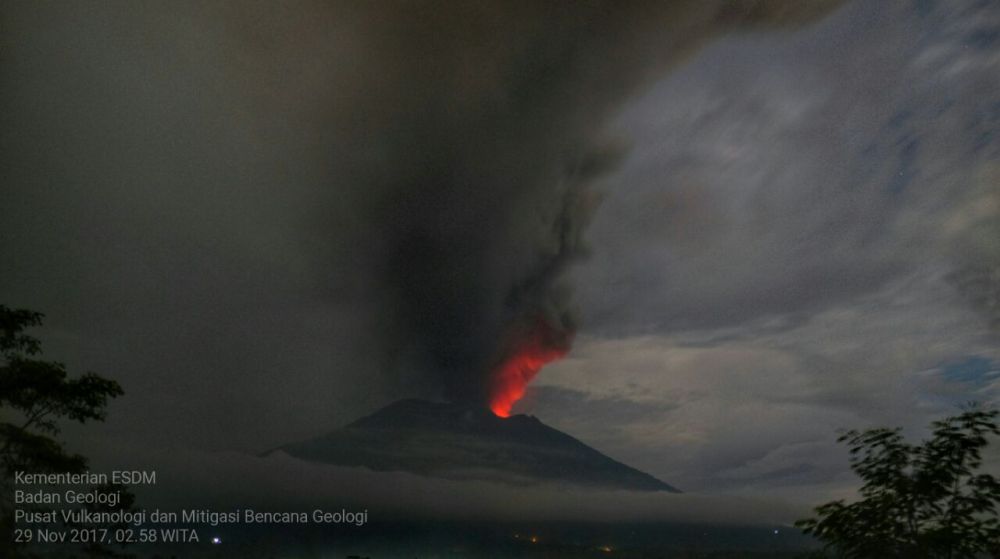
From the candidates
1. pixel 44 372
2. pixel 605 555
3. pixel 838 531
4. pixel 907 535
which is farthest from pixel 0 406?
pixel 605 555

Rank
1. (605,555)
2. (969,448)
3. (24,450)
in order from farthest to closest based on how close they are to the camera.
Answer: (605,555), (24,450), (969,448)

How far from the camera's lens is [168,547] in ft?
461

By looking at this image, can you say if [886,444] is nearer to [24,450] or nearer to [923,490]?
[923,490]

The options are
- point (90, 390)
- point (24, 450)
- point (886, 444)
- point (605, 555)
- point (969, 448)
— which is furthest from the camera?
point (605, 555)

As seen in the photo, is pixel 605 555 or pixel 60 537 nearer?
pixel 60 537

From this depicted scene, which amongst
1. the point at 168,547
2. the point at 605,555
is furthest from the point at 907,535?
the point at 605,555

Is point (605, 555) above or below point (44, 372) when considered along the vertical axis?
below

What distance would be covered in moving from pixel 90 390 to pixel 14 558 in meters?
3.60

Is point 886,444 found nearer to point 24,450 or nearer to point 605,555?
point 24,450

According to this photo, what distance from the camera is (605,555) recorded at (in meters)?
174

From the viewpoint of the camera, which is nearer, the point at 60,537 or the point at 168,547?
the point at 60,537

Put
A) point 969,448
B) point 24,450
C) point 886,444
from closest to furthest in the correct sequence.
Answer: point 969,448
point 886,444
point 24,450

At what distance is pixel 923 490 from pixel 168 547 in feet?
544

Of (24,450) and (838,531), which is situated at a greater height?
(24,450)
